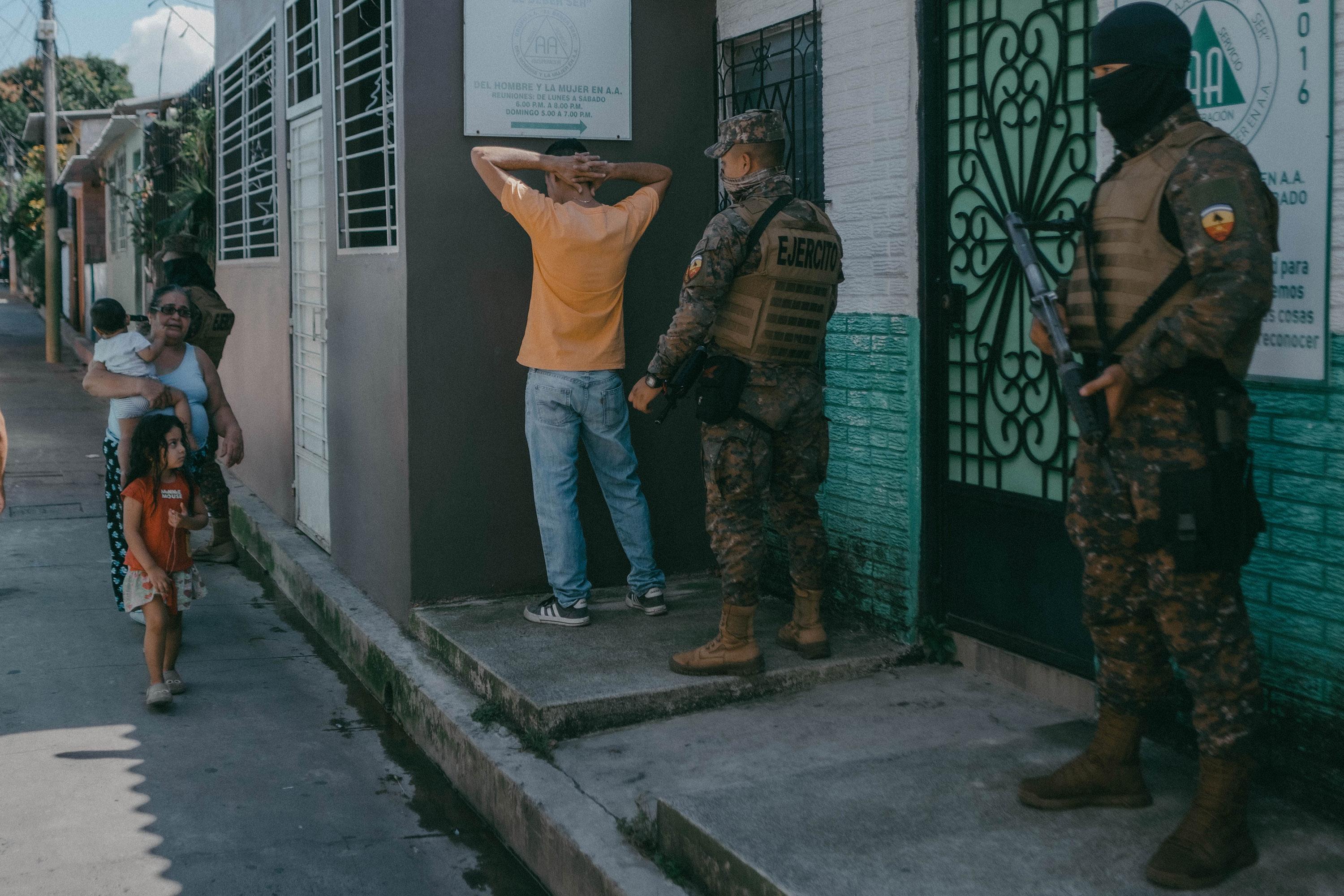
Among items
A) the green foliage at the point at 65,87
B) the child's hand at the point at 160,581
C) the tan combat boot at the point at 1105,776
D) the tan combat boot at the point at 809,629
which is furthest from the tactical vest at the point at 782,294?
the green foliage at the point at 65,87

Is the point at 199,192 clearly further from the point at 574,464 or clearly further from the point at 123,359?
the point at 574,464

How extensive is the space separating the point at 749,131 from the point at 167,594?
9.68ft

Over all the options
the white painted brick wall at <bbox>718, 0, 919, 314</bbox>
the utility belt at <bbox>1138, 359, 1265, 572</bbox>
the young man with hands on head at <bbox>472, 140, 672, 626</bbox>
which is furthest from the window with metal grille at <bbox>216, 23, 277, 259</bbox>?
the utility belt at <bbox>1138, 359, 1265, 572</bbox>

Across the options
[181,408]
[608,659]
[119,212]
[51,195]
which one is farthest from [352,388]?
[51,195]

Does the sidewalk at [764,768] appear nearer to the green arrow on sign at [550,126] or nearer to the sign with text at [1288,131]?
the sign with text at [1288,131]

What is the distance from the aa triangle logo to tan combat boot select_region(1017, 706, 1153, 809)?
66.6 inches

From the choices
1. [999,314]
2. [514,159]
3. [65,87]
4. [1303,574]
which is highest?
[65,87]

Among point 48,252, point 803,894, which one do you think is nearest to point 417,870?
point 803,894

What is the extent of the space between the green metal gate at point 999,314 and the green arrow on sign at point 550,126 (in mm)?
1698

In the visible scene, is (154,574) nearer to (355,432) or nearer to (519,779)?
(355,432)

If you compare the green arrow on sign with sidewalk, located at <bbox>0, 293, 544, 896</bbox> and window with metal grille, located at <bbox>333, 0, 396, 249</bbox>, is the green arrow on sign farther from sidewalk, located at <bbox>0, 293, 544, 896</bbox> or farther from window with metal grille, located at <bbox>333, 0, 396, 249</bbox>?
sidewalk, located at <bbox>0, 293, 544, 896</bbox>

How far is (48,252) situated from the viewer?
71.3ft

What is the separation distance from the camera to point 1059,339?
311 cm

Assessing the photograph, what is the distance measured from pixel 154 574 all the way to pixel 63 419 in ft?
36.0
